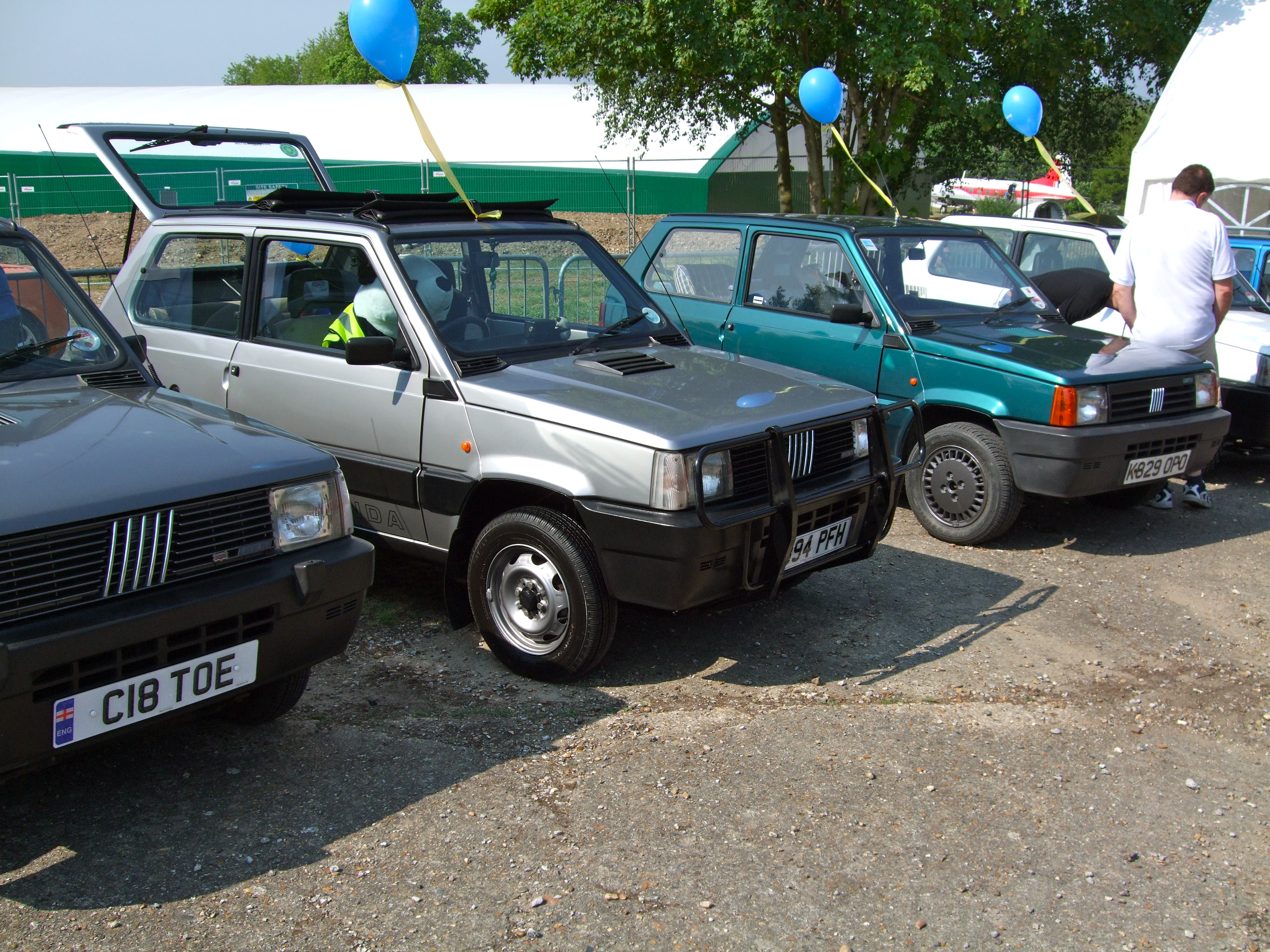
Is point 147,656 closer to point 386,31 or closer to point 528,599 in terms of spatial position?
point 528,599

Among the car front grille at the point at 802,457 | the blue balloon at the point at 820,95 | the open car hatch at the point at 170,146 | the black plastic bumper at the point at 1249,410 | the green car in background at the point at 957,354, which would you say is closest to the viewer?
the car front grille at the point at 802,457

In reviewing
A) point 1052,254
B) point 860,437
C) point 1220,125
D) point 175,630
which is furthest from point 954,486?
point 1220,125

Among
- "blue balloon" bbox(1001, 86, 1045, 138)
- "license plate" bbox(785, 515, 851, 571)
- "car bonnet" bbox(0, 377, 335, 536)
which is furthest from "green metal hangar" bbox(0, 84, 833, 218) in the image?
"car bonnet" bbox(0, 377, 335, 536)

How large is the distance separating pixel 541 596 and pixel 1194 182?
5430mm

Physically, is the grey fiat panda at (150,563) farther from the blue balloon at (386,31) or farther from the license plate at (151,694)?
the blue balloon at (386,31)

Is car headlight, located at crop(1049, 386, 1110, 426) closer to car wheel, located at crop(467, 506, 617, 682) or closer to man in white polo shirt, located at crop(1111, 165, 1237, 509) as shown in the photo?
man in white polo shirt, located at crop(1111, 165, 1237, 509)

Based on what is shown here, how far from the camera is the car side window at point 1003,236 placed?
8.81m

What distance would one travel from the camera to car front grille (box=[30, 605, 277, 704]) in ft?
9.39

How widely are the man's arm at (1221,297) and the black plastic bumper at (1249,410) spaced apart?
904 millimetres

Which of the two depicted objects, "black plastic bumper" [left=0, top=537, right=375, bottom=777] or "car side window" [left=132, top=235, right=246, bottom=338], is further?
"car side window" [left=132, top=235, right=246, bottom=338]

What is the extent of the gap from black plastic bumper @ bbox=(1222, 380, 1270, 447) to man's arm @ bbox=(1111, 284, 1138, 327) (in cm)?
113

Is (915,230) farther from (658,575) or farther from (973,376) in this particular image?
(658,575)

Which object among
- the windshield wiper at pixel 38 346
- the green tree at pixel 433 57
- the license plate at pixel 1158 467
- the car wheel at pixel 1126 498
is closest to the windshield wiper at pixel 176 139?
the windshield wiper at pixel 38 346

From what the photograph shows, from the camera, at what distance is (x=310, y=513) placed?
3523mm
